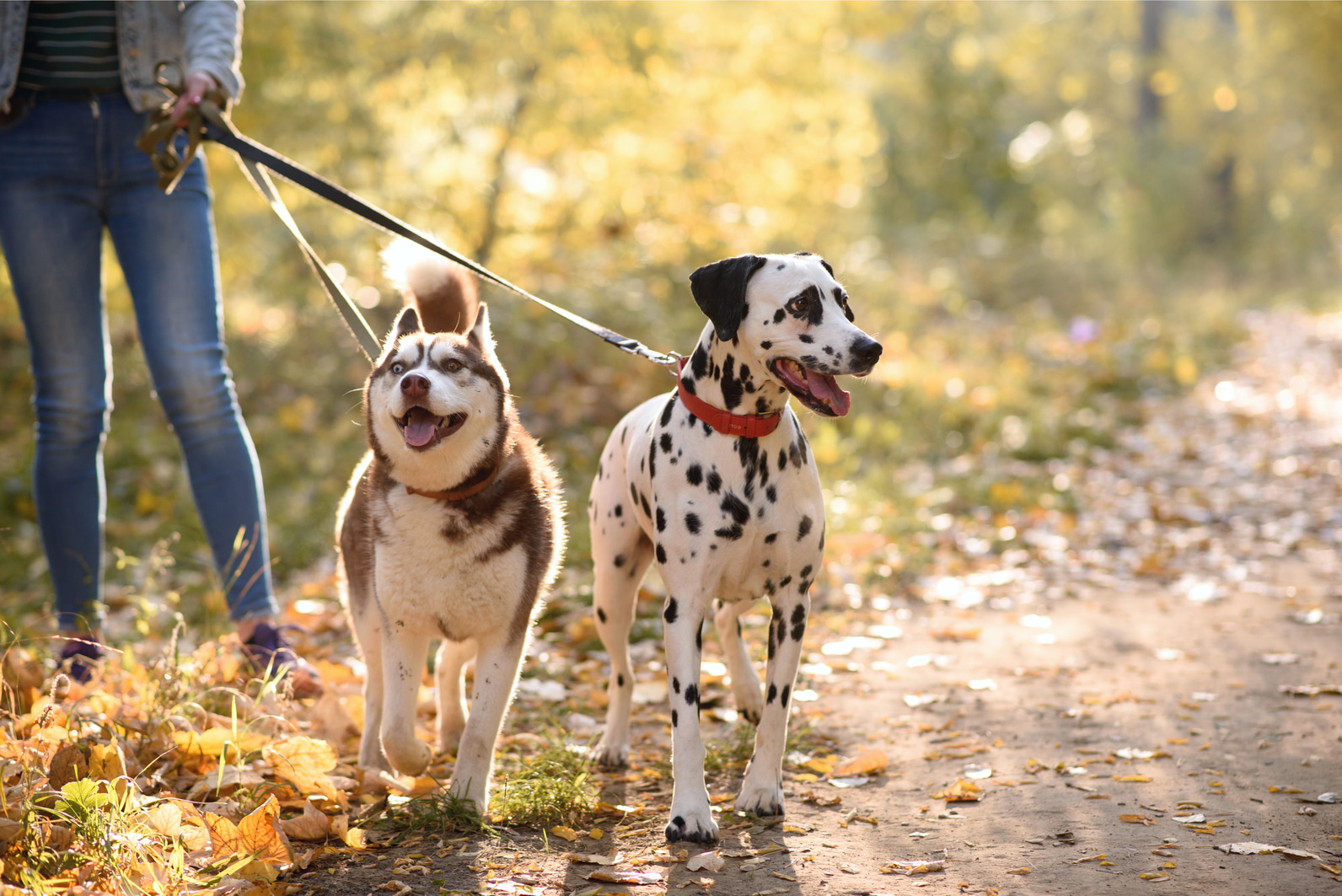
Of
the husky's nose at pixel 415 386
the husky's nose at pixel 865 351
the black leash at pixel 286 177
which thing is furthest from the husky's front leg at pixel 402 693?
the husky's nose at pixel 865 351

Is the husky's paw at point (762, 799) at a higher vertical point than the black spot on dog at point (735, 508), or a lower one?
lower

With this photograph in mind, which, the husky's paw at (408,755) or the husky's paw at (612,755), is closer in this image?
the husky's paw at (408,755)

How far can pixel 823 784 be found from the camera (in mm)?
3373

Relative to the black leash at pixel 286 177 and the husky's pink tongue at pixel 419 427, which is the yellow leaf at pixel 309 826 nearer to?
the husky's pink tongue at pixel 419 427

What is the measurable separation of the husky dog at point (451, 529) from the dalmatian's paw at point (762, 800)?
0.72 m

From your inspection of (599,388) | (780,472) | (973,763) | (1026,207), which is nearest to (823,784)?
(973,763)

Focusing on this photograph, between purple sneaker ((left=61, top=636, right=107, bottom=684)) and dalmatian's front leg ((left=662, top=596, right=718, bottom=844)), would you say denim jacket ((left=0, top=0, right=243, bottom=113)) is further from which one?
dalmatian's front leg ((left=662, top=596, right=718, bottom=844))

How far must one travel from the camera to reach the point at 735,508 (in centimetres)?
303

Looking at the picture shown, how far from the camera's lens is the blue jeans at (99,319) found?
3.63 meters

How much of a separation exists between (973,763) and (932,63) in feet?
58.3

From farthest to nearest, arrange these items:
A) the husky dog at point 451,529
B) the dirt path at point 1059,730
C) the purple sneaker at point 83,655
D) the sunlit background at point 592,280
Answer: the sunlit background at point 592,280 → the purple sneaker at point 83,655 → the husky dog at point 451,529 → the dirt path at point 1059,730

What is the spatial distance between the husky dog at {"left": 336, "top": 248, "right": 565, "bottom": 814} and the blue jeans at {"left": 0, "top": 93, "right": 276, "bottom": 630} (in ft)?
2.71

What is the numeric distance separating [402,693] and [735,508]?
1.08 meters

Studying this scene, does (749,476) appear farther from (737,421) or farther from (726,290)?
(726,290)
